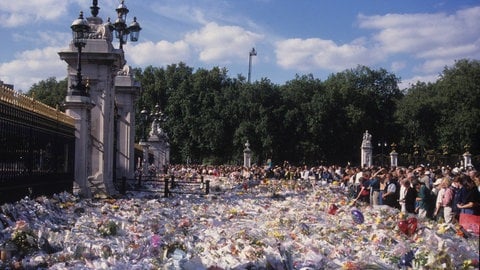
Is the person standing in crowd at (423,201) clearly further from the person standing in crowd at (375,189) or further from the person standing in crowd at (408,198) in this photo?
the person standing in crowd at (375,189)

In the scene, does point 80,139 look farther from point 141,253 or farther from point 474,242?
point 474,242

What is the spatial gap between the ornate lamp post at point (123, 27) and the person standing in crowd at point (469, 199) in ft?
44.2

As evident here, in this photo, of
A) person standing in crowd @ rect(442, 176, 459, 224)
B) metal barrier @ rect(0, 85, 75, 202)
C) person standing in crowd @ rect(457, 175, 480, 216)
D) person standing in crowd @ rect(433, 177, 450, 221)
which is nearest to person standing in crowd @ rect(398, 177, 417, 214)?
person standing in crowd @ rect(433, 177, 450, 221)

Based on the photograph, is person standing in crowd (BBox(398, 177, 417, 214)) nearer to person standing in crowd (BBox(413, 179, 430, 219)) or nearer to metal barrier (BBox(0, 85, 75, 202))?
person standing in crowd (BBox(413, 179, 430, 219))

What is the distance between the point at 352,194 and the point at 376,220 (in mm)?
9436

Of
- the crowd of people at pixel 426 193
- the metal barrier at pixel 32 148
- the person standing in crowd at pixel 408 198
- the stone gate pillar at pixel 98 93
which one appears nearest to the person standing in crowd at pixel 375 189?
the crowd of people at pixel 426 193

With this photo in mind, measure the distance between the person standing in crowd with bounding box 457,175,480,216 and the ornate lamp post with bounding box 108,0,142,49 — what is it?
530 inches

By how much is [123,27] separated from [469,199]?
13.8m

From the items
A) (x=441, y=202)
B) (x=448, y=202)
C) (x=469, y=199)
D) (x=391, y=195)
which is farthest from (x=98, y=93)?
(x=469, y=199)

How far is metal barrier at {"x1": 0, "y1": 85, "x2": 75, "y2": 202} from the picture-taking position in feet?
38.7

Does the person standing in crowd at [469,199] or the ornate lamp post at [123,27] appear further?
the ornate lamp post at [123,27]

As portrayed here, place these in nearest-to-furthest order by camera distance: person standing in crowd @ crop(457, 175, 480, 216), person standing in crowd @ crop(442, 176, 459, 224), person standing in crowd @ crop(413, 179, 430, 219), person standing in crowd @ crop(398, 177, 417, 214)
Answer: person standing in crowd @ crop(457, 175, 480, 216) → person standing in crowd @ crop(442, 176, 459, 224) → person standing in crowd @ crop(413, 179, 430, 219) → person standing in crowd @ crop(398, 177, 417, 214)

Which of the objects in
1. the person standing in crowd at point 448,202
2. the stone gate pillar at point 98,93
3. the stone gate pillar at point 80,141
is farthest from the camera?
the stone gate pillar at point 98,93

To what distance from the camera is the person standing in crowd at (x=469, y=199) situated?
1132 centimetres
